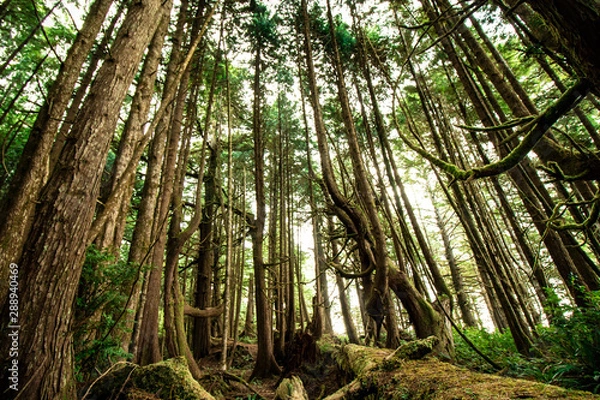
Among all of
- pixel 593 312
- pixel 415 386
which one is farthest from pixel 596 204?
pixel 415 386

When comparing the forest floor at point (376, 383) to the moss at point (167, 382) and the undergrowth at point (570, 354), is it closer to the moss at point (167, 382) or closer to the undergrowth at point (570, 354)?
the moss at point (167, 382)

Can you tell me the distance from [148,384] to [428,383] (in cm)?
259

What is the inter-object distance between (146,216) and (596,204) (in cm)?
578

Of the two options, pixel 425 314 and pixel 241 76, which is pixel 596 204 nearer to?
pixel 425 314

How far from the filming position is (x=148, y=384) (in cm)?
254

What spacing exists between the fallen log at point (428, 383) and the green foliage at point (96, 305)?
249cm

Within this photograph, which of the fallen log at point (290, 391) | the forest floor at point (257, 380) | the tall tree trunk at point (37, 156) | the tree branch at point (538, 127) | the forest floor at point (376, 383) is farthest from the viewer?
the forest floor at point (257, 380)

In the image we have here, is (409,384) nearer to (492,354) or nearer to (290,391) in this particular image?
(290,391)

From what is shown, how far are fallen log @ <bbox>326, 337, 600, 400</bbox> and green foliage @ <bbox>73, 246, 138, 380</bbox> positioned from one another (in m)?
2.49

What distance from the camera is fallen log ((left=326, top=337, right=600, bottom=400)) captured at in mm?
1602

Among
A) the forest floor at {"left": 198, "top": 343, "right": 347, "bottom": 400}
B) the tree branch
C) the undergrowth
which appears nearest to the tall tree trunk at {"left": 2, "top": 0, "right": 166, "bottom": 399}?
the tree branch

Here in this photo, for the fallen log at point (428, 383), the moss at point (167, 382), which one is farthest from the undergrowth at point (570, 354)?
the moss at point (167, 382)

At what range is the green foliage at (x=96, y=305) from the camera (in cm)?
249

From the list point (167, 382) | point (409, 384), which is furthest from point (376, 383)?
point (167, 382)
